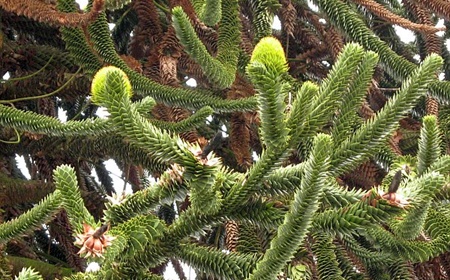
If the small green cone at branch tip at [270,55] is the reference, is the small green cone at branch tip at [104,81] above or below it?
above

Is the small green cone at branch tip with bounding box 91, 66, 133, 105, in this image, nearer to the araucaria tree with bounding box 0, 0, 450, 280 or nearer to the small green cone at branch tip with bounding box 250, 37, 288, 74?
the araucaria tree with bounding box 0, 0, 450, 280

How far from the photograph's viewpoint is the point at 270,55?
960 millimetres

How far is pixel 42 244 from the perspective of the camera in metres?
2.38

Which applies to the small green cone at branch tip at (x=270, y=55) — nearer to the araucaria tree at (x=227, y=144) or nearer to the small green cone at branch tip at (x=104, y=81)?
the araucaria tree at (x=227, y=144)

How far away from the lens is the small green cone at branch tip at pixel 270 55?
0.95 metres

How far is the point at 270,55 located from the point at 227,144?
3.98ft

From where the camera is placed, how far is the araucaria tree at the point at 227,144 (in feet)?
3.23

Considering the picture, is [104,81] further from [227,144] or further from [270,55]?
[227,144]

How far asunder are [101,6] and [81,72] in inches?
21.1

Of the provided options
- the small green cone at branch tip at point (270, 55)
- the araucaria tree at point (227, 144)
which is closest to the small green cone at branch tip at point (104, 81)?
the araucaria tree at point (227, 144)

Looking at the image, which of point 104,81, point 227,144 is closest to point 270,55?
point 104,81

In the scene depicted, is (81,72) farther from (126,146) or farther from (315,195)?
(315,195)

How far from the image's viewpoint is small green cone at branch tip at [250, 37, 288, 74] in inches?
37.6

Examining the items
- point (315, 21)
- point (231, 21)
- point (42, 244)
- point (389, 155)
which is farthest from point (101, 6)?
point (42, 244)
